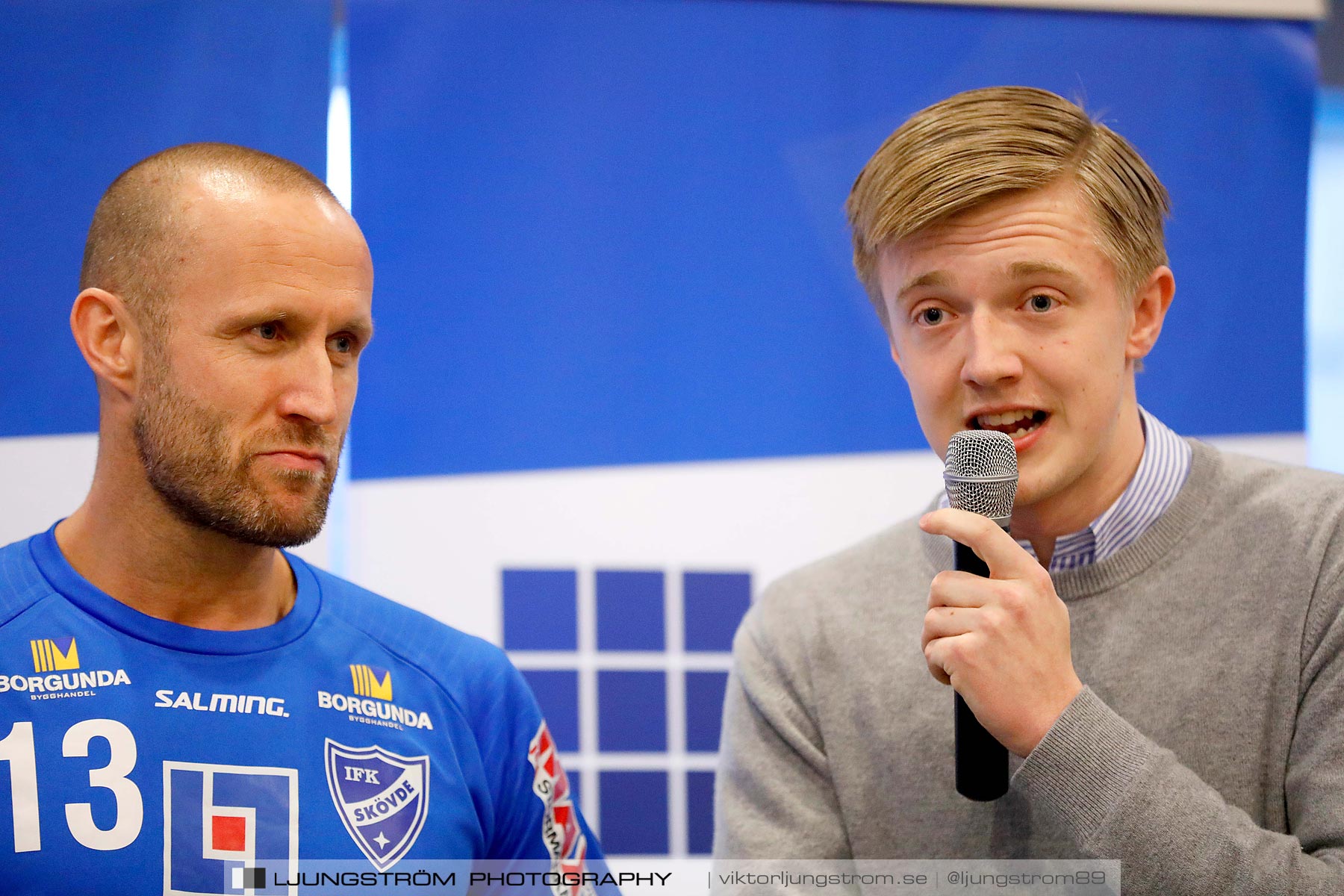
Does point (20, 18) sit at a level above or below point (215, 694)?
above

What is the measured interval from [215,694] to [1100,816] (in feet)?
3.70

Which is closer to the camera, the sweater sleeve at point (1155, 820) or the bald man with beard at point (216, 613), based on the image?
the sweater sleeve at point (1155, 820)

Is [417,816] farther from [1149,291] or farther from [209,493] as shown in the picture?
[1149,291]

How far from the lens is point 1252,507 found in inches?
65.3

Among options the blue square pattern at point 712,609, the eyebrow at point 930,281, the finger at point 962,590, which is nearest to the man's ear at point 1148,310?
the eyebrow at point 930,281

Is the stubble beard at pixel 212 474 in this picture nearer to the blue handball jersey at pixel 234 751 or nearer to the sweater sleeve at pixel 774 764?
the blue handball jersey at pixel 234 751

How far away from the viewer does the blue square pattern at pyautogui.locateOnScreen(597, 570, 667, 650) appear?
7.97ft

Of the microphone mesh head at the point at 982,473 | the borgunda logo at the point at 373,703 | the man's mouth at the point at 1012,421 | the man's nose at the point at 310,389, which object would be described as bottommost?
the borgunda logo at the point at 373,703

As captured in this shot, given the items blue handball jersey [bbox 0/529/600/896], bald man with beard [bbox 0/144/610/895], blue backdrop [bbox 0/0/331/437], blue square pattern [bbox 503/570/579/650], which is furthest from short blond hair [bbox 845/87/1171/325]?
blue backdrop [bbox 0/0/331/437]

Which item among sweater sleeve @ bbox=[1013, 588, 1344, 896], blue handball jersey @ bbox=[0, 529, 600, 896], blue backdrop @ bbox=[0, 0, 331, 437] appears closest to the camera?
sweater sleeve @ bbox=[1013, 588, 1344, 896]

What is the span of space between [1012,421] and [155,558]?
47.2 inches

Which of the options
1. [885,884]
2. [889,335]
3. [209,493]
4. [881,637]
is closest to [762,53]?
[889,335]

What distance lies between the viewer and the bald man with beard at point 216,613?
58.7 inches

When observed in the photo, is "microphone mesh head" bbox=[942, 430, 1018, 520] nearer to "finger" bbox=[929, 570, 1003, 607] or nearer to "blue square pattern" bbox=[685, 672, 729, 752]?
"finger" bbox=[929, 570, 1003, 607]
